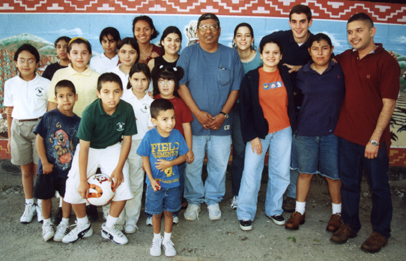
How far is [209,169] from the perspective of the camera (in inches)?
136

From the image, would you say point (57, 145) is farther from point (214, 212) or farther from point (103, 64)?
point (214, 212)

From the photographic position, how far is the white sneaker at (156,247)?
273cm

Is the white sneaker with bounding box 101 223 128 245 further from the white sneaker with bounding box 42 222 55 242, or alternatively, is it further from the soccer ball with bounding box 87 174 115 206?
the white sneaker with bounding box 42 222 55 242

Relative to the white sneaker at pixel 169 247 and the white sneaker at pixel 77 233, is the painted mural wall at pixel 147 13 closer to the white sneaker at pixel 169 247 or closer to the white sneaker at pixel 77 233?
the white sneaker at pixel 77 233

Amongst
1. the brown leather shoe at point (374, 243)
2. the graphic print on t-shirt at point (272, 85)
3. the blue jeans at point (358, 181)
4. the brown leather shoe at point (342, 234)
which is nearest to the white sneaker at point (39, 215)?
the graphic print on t-shirt at point (272, 85)

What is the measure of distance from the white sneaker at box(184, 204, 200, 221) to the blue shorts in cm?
69

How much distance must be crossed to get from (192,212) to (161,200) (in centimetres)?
81

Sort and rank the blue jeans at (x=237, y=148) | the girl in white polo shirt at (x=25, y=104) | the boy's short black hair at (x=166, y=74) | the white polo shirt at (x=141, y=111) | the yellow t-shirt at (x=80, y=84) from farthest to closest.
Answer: the blue jeans at (x=237, y=148), the girl in white polo shirt at (x=25, y=104), the yellow t-shirt at (x=80, y=84), the white polo shirt at (x=141, y=111), the boy's short black hair at (x=166, y=74)

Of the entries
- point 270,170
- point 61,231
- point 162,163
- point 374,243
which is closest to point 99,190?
point 162,163

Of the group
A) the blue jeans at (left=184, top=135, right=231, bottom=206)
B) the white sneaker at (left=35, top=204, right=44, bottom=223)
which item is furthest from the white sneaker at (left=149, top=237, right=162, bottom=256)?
the white sneaker at (left=35, top=204, right=44, bottom=223)

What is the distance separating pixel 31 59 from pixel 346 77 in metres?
3.45

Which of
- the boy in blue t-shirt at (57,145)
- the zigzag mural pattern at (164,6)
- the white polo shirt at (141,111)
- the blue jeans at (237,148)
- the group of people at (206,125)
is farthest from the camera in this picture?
the zigzag mural pattern at (164,6)

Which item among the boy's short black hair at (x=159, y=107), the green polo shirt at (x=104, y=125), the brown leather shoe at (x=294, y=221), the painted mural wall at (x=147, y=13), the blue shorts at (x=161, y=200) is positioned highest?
the painted mural wall at (x=147, y=13)

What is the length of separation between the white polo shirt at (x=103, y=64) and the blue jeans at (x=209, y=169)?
4.75 ft
